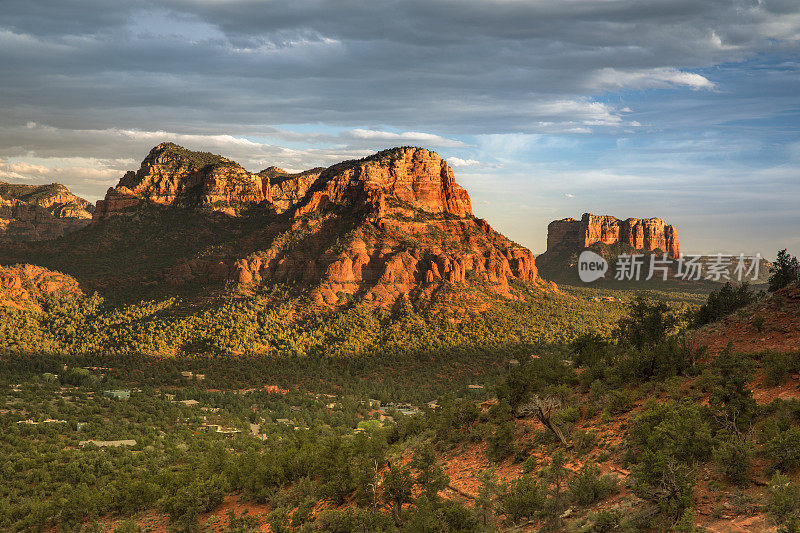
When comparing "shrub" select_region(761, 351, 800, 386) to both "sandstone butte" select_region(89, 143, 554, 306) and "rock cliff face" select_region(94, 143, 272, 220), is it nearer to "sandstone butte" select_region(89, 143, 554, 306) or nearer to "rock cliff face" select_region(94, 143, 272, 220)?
"sandstone butte" select_region(89, 143, 554, 306)

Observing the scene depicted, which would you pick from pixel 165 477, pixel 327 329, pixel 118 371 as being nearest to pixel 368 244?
pixel 327 329

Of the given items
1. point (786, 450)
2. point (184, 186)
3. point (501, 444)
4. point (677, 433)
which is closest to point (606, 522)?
point (677, 433)

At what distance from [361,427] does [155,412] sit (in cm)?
2786

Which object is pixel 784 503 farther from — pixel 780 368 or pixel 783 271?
pixel 783 271

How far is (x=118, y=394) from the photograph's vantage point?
73.1 metres

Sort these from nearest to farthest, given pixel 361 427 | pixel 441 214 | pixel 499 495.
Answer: pixel 499 495 → pixel 361 427 → pixel 441 214

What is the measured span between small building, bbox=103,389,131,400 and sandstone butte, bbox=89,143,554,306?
45554 millimetres

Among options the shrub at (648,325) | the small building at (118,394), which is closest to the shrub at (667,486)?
the shrub at (648,325)

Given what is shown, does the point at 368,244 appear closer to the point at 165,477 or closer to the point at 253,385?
the point at 253,385

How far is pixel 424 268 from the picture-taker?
11856 centimetres

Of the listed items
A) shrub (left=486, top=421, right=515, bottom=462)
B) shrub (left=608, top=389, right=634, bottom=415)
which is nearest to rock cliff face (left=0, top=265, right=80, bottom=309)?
shrub (left=486, top=421, right=515, bottom=462)

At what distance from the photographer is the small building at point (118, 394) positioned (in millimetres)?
71350

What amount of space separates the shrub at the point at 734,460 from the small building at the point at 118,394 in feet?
242

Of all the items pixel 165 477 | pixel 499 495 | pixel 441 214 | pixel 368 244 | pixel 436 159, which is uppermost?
pixel 436 159
